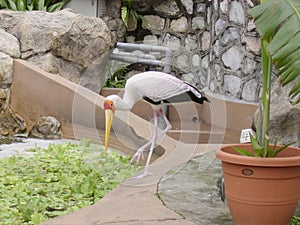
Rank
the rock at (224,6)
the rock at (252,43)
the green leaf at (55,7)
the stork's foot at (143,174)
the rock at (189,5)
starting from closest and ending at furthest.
Result: the stork's foot at (143,174)
the rock at (252,43)
the rock at (224,6)
the green leaf at (55,7)
the rock at (189,5)

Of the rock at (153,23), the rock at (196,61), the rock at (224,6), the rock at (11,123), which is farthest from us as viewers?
the rock at (153,23)

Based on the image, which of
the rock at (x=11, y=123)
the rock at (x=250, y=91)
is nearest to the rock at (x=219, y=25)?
the rock at (x=250, y=91)

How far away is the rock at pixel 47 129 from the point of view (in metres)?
5.38

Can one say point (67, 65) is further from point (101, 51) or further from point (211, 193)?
point (211, 193)

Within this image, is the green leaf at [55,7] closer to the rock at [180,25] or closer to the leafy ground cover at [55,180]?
the rock at [180,25]

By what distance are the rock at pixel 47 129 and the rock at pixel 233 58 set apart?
1.89m

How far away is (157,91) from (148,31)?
197 inches

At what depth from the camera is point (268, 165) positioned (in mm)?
2268

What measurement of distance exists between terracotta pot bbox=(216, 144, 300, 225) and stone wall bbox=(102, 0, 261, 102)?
5.65ft

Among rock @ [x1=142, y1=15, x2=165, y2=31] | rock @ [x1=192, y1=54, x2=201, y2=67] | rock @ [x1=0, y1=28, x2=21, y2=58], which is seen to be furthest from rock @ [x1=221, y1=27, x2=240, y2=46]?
rock @ [x1=142, y1=15, x2=165, y2=31]

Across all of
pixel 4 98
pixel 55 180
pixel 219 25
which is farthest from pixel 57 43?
pixel 55 180

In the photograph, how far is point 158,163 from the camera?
3715 mm

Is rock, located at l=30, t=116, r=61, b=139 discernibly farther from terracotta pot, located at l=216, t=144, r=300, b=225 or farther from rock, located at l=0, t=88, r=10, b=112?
terracotta pot, located at l=216, t=144, r=300, b=225

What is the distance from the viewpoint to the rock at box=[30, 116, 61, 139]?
5.38 metres
